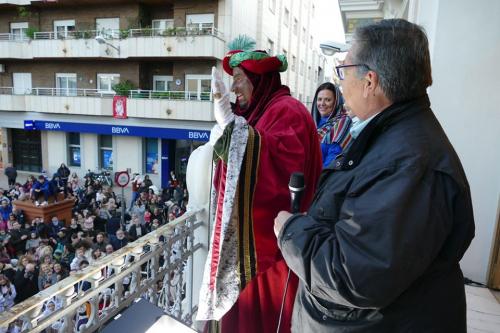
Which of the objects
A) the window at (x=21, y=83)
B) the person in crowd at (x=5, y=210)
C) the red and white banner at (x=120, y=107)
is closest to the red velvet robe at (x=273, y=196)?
the person in crowd at (x=5, y=210)

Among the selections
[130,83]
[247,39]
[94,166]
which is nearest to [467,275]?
[247,39]

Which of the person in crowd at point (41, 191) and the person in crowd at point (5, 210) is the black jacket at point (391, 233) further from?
the person in crowd at point (5, 210)

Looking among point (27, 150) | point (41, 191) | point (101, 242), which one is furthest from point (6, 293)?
point (27, 150)

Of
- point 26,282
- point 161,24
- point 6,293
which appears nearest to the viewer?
point 6,293

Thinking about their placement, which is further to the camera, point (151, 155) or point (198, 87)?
point (151, 155)

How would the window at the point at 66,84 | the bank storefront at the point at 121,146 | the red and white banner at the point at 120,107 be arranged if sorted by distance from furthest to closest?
the window at the point at 66,84 → the bank storefront at the point at 121,146 → the red and white banner at the point at 120,107

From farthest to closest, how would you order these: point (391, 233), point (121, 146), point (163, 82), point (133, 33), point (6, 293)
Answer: point (121, 146)
point (163, 82)
point (133, 33)
point (6, 293)
point (391, 233)

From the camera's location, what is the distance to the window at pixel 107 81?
1518 cm

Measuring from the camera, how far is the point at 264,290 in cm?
179

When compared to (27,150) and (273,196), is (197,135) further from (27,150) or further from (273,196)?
(273,196)

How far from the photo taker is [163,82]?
594 inches

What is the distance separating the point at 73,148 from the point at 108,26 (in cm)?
574

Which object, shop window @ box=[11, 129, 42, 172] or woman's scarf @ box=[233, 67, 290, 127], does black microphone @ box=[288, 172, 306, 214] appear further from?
shop window @ box=[11, 129, 42, 172]

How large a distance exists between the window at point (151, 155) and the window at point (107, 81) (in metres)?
2.70
